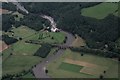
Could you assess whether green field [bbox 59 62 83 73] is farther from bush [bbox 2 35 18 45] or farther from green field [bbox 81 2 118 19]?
green field [bbox 81 2 118 19]

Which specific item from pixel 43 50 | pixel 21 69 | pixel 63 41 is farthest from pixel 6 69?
pixel 63 41

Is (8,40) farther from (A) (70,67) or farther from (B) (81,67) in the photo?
(B) (81,67)

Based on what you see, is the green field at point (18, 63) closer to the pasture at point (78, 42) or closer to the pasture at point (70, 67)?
the pasture at point (70, 67)

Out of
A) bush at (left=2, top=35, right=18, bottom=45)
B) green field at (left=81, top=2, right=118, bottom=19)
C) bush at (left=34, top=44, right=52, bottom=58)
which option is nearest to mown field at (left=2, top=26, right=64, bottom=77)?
bush at (left=34, top=44, right=52, bottom=58)

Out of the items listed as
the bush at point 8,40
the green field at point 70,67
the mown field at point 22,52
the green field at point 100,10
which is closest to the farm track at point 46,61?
the mown field at point 22,52

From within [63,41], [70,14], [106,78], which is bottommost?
[106,78]

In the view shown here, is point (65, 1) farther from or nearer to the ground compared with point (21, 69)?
farther from the ground

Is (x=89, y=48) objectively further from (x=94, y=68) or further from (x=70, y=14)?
(x=70, y=14)
